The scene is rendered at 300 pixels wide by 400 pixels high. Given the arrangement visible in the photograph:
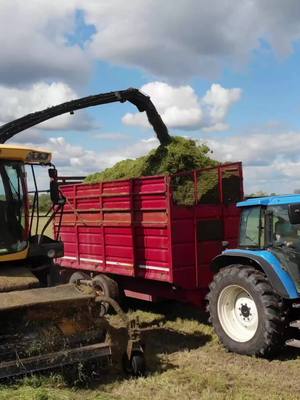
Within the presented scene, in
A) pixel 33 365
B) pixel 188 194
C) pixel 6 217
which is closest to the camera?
pixel 33 365

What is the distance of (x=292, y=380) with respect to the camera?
5.69m

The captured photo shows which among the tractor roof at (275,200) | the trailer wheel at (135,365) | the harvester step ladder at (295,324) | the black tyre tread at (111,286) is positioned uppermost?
the tractor roof at (275,200)

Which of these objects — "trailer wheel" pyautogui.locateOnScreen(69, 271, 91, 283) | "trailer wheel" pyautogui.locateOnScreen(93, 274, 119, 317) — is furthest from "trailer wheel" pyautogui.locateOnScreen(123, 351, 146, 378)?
"trailer wheel" pyautogui.locateOnScreen(69, 271, 91, 283)

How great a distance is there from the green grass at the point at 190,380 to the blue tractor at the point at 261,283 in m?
0.25

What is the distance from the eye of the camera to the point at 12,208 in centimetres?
630

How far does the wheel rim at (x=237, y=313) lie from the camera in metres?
6.78

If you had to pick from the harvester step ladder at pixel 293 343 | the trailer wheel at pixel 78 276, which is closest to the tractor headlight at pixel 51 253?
the harvester step ladder at pixel 293 343

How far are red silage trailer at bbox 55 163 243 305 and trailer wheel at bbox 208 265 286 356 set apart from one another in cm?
86

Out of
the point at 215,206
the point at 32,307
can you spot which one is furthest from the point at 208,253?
the point at 32,307

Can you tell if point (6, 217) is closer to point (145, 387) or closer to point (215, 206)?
point (145, 387)

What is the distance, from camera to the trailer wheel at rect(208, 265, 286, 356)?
6.32 metres

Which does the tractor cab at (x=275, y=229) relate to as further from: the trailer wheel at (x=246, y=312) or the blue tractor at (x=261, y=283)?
the trailer wheel at (x=246, y=312)

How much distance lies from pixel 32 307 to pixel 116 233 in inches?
139

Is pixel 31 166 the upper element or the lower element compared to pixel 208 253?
upper
